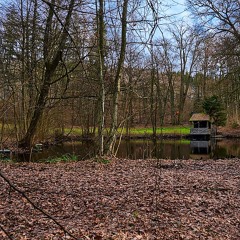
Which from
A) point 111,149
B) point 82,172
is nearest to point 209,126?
point 111,149

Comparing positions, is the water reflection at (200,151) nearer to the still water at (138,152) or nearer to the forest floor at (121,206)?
the still water at (138,152)

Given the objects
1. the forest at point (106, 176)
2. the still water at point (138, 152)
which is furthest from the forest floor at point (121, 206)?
the still water at point (138, 152)

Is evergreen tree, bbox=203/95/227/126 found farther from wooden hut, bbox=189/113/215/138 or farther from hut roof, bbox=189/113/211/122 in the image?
wooden hut, bbox=189/113/215/138

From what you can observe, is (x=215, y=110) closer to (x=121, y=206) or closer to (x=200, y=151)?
(x=200, y=151)

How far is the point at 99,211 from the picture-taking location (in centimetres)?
506

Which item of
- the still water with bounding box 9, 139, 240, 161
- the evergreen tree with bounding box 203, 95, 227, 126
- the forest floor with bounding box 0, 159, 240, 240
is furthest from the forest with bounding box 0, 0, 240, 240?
the evergreen tree with bounding box 203, 95, 227, 126

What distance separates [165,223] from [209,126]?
29065 mm

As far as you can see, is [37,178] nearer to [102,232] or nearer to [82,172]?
[82,172]

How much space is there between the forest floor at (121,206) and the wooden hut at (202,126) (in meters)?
23.5

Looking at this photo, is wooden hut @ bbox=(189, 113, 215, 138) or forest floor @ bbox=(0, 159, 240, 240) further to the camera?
wooden hut @ bbox=(189, 113, 215, 138)

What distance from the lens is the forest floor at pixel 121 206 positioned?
168 inches

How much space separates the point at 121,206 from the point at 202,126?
28.4 metres

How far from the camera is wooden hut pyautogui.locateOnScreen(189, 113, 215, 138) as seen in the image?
102 feet

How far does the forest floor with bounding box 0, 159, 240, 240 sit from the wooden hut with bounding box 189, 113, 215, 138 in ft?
77.1
